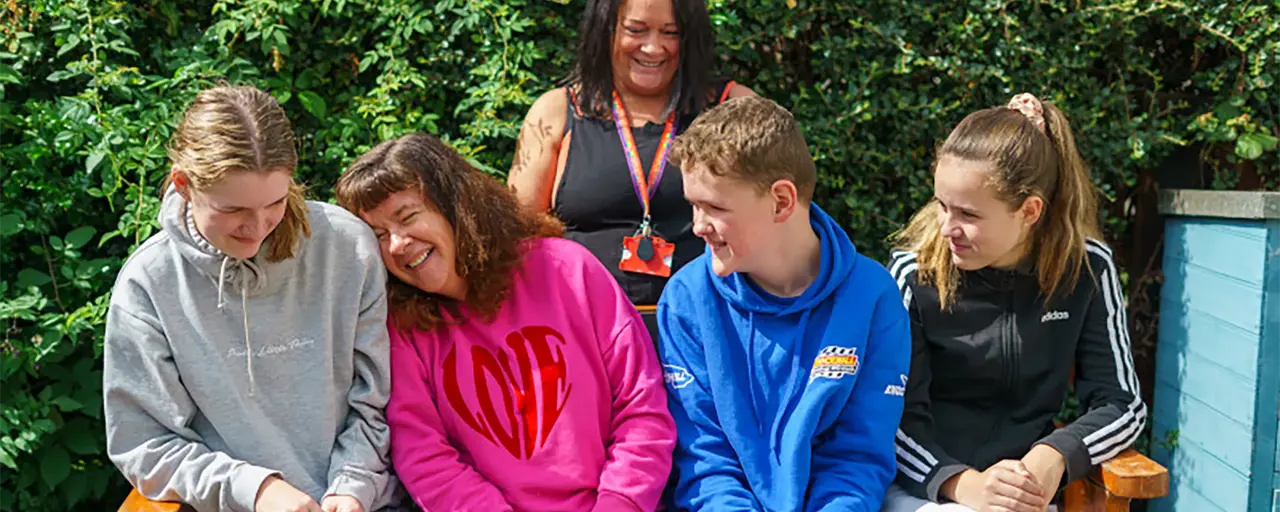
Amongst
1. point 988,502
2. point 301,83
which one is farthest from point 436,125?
point 988,502

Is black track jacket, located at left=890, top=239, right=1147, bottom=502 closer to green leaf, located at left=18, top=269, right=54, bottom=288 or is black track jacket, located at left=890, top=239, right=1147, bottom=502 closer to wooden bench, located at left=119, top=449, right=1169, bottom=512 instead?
wooden bench, located at left=119, top=449, right=1169, bottom=512

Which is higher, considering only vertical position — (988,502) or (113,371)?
(113,371)

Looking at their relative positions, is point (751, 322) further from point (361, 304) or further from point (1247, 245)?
point (1247, 245)

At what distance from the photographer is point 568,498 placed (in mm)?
2533

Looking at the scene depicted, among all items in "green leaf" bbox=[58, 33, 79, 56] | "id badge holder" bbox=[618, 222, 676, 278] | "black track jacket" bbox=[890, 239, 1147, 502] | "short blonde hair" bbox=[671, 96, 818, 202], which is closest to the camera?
"short blonde hair" bbox=[671, 96, 818, 202]

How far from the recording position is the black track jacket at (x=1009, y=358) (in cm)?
273

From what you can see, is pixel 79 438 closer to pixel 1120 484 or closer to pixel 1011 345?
pixel 1011 345

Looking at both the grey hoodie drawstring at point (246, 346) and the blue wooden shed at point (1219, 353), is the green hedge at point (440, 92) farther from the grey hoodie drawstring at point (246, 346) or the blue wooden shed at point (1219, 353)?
the grey hoodie drawstring at point (246, 346)

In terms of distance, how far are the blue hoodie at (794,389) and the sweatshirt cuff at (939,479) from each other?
122mm

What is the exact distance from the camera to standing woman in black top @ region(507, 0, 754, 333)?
313 centimetres

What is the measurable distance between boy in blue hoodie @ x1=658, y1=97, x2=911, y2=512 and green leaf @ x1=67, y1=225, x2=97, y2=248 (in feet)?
6.16

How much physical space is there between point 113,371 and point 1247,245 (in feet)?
10.3

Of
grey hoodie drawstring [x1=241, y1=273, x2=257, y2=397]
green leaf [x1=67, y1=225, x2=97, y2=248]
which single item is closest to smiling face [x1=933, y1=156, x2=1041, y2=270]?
grey hoodie drawstring [x1=241, y1=273, x2=257, y2=397]

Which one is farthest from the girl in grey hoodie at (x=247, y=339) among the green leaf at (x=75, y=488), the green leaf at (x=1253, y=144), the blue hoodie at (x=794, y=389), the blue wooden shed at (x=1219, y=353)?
the green leaf at (x=1253, y=144)
